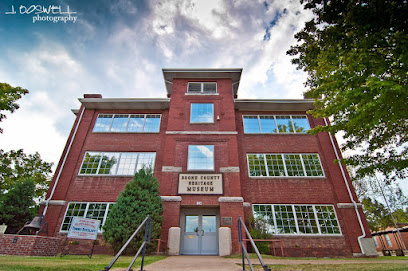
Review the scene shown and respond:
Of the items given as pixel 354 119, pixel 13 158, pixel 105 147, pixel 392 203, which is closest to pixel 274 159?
pixel 354 119

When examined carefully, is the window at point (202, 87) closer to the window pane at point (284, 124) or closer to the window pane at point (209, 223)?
the window pane at point (284, 124)

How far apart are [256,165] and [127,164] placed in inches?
349

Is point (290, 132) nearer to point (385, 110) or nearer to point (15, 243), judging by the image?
point (385, 110)

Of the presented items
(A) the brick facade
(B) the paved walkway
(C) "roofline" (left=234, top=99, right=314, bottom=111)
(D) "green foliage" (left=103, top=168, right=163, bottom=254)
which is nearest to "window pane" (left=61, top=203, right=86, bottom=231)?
(A) the brick facade

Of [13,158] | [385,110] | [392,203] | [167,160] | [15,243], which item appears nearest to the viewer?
[385,110]

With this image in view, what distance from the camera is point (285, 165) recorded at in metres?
14.3

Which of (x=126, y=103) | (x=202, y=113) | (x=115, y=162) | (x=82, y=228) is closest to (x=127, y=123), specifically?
(x=126, y=103)

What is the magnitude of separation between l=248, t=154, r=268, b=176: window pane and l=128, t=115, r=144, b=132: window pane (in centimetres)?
840

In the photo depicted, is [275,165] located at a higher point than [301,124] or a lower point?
lower

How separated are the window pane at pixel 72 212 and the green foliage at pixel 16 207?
6907 mm

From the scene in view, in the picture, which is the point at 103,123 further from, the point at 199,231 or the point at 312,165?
the point at 312,165

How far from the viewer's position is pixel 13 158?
82.1 ft

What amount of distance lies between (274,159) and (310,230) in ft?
15.6

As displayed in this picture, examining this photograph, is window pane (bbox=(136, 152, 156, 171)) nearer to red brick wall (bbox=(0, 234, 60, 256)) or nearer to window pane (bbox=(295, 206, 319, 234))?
red brick wall (bbox=(0, 234, 60, 256))
